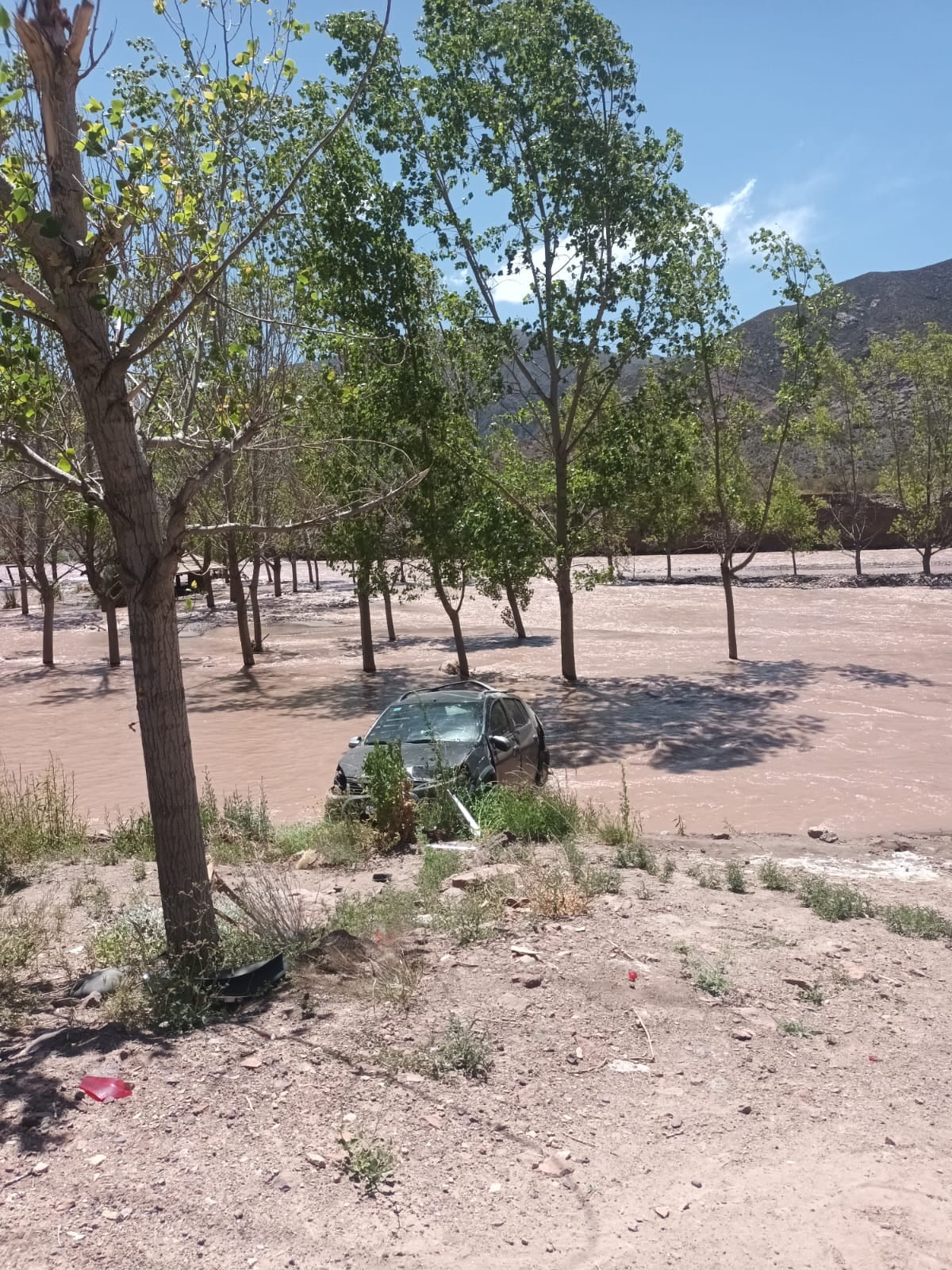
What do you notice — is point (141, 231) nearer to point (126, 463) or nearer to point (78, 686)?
point (126, 463)

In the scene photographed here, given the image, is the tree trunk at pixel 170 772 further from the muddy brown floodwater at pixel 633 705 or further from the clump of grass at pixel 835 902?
the muddy brown floodwater at pixel 633 705

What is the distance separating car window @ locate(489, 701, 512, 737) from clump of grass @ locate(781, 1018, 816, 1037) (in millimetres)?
6800

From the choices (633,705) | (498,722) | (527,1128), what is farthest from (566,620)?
(527,1128)

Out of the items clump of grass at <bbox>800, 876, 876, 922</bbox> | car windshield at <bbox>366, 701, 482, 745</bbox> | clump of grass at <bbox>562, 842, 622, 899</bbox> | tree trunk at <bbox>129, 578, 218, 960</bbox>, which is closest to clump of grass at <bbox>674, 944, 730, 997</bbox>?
clump of grass at <bbox>562, 842, 622, 899</bbox>

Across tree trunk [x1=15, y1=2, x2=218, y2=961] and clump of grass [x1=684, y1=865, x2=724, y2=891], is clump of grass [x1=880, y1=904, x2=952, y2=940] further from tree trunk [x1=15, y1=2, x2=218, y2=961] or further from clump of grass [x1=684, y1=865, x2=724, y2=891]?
tree trunk [x1=15, y1=2, x2=218, y2=961]

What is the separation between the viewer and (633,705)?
22.6 metres

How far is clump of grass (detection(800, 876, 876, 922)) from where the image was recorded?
7684 mm

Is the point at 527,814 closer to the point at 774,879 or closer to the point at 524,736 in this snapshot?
the point at 774,879

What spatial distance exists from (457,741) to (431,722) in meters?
0.54

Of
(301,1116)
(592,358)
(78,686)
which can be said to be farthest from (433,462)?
(301,1116)

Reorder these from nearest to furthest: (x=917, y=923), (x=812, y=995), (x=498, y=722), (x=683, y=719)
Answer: (x=812, y=995) < (x=917, y=923) < (x=498, y=722) < (x=683, y=719)

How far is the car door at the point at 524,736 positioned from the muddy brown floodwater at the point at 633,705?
169cm

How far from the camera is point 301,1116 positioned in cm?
446

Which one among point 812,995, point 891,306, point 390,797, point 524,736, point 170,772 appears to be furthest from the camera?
Result: point 891,306
